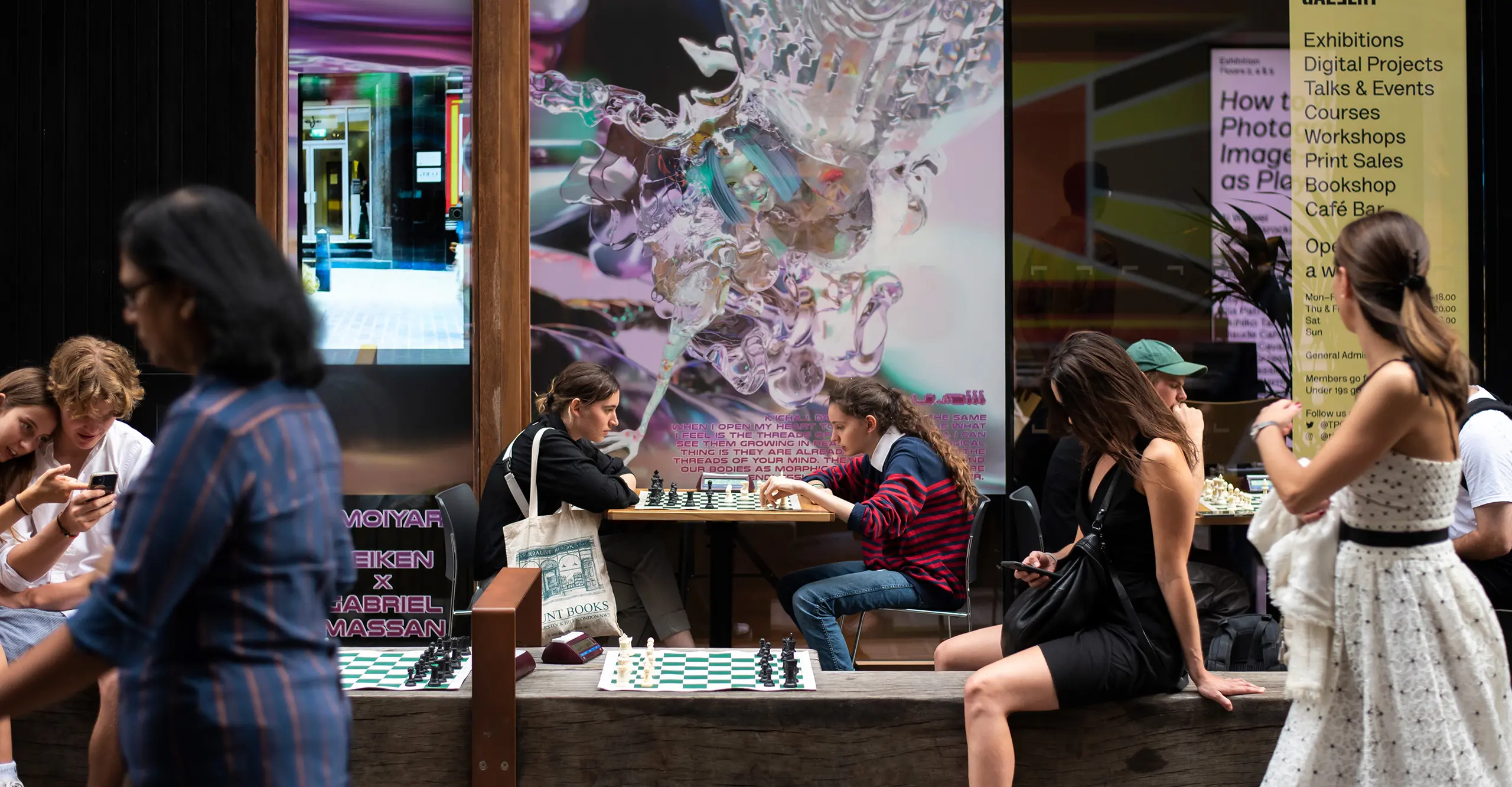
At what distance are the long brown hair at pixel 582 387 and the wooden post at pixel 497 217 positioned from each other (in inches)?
48.6

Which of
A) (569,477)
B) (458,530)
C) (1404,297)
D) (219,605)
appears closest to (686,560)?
(458,530)

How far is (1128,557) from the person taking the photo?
2.90 m

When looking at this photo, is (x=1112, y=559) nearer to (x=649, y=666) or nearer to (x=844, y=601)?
(x=649, y=666)

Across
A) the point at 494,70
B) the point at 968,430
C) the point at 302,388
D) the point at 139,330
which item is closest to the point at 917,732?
the point at 302,388

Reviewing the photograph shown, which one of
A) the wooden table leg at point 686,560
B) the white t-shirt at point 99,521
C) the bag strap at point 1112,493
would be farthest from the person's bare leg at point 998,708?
the wooden table leg at point 686,560

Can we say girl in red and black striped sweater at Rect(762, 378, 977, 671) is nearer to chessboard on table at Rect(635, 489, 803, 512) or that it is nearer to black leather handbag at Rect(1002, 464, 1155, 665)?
chessboard on table at Rect(635, 489, 803, 512)

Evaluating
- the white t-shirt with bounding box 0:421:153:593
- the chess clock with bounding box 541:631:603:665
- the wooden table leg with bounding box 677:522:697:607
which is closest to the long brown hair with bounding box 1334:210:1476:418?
the chess clock with bounding box 541:631:603:665

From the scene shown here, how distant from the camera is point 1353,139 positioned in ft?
19.7

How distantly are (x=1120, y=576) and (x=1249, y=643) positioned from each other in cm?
205

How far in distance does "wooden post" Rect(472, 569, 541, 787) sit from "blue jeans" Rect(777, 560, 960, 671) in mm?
1809

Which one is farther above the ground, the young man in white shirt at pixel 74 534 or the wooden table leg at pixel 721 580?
the young man in white shirt at pixel 74 534

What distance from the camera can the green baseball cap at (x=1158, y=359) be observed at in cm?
464

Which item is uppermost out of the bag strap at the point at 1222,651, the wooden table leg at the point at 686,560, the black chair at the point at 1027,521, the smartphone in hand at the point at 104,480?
the smartphone in hand at the point at 104,480

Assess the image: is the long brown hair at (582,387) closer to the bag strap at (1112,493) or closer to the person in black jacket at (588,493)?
the person in black jacket at (588,493)
